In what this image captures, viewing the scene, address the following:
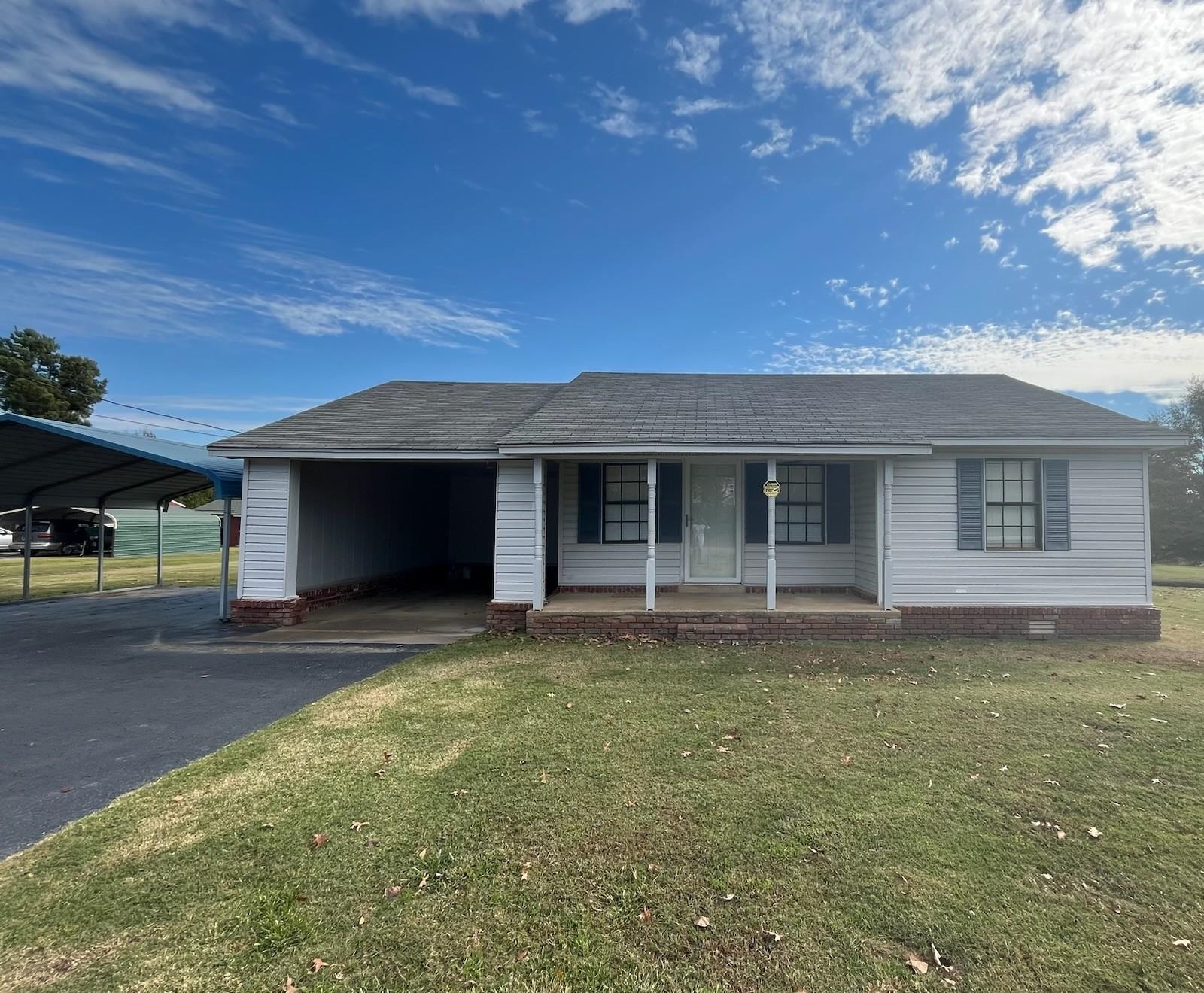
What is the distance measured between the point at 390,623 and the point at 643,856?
7926 mm

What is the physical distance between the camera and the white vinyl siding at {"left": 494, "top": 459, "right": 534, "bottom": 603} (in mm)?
9039

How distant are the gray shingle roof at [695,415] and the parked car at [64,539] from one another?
73.1ft

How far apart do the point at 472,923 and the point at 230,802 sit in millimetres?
2064

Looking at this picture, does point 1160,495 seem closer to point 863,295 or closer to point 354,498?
point 863,295

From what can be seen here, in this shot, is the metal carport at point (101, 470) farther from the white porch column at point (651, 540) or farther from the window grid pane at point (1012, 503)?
the window grid pane at point (1012, 503)

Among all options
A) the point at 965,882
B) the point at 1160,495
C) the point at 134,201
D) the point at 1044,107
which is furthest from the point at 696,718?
the point at 1160,495

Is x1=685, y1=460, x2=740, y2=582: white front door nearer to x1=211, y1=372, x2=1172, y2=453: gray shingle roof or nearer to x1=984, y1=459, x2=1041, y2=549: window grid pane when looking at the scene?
x1=211, y1=372, x2=1172, y2=453: gray shingle roof

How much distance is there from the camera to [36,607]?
11719 millimetres

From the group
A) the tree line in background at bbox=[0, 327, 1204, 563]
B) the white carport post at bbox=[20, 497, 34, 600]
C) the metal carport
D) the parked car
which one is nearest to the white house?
the metal carport

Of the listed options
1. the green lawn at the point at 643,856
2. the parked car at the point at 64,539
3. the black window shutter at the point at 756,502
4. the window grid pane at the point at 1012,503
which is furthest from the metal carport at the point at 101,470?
the parked car at the point at 64,539

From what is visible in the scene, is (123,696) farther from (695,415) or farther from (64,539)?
(64,539)

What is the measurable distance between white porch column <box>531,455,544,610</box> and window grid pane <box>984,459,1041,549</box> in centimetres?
686

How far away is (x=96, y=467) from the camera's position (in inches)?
478

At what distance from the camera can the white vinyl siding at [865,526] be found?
30.6 feet
